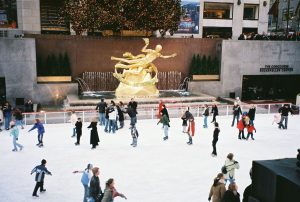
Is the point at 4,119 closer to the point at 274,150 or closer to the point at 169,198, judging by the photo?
the point at 169,198

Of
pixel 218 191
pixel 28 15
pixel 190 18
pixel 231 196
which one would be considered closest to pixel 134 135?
pixel 218 191

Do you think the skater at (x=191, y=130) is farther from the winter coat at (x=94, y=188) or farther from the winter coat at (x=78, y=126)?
the winter coat at (x=94, y=188)

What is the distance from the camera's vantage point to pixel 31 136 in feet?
47.2

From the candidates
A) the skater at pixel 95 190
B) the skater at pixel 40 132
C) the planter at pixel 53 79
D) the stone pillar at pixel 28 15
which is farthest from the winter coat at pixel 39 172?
the stone pillar at pixel 28 15

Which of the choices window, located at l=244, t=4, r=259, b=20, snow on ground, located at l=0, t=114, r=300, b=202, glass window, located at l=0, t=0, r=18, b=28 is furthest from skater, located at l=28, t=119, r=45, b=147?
window, located at l=244, t=4, r=259, b=20

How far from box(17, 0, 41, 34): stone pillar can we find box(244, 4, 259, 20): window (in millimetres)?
22067

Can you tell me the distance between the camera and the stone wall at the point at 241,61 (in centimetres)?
2536

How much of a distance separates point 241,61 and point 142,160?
54.6ft

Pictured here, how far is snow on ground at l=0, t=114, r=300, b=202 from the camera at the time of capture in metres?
8.98

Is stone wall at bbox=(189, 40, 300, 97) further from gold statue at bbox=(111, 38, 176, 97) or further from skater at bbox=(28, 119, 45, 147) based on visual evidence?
skater at bbox=(28, 119, 45, 147)

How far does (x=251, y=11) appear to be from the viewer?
38812 mm

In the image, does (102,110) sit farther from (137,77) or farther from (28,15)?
(28,15)

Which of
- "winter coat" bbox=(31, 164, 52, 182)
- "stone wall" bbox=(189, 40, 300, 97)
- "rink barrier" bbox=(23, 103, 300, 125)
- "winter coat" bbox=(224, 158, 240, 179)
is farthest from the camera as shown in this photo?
"stone wall" bbox=(189, 40, 300, 97)

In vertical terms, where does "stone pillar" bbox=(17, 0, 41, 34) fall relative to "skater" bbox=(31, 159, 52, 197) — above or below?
above
